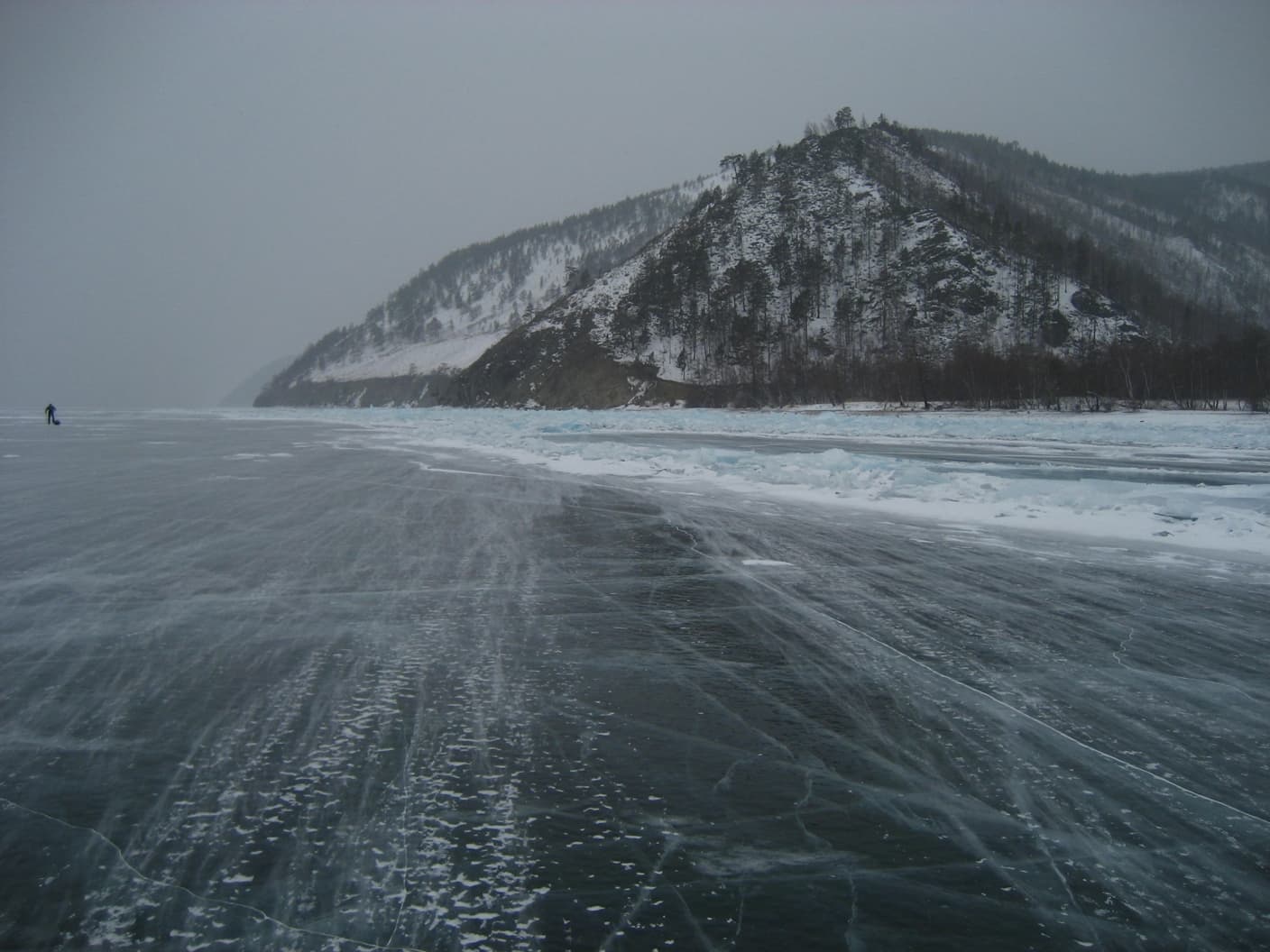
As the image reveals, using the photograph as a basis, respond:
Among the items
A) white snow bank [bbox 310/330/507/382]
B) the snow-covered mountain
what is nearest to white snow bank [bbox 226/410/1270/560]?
the snow-covered mountain

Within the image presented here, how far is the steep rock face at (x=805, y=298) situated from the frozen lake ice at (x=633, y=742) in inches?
2771

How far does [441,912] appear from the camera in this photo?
233 cm

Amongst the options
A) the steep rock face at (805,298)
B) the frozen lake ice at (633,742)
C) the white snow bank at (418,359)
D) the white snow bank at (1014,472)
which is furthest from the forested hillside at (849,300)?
the frozen lake ice at (633,742)

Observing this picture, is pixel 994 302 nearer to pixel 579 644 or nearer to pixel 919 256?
pixel 919 256

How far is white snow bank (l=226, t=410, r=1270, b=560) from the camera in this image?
10255 millimetres

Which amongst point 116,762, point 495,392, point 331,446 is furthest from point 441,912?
point 495,392

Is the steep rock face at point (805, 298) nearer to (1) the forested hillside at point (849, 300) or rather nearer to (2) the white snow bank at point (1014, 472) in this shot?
(1) the forested hillside at point (849, 300)

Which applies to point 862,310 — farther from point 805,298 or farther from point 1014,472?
point 1014,472

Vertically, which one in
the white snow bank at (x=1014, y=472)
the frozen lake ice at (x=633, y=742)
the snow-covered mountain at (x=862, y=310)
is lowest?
the frozen lake ice at (x=633, y=742)

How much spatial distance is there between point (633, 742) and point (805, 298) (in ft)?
344

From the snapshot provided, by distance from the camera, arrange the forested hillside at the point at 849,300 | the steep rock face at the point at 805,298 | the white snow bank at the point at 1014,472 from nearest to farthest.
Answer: the white snow bank at the point at 1014,472 < the forested hillside at the point at 849,300 < the steep rock face at the point at 805,298

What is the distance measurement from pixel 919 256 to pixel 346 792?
355 feet

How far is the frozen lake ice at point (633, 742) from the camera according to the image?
7.78ft

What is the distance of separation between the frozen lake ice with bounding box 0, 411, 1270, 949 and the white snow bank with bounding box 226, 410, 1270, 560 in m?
0.96
